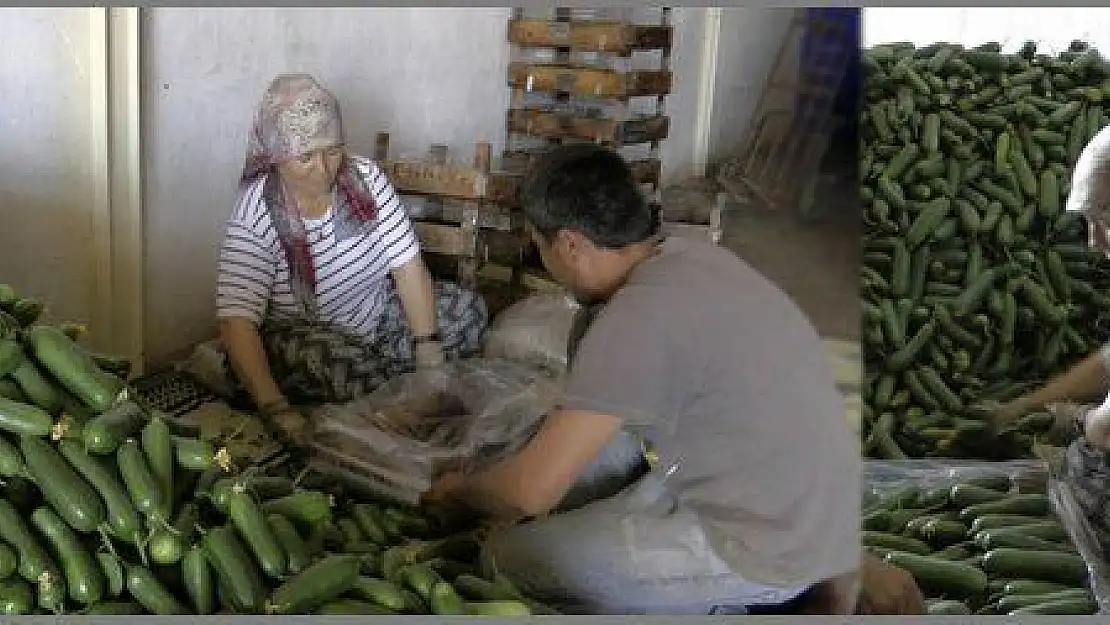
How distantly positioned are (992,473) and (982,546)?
235 mm

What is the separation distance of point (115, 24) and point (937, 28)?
160 cm

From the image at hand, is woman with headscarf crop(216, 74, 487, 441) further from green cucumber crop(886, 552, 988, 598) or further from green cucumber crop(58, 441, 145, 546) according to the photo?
green cucumber crop(886, 552, 988, 598)

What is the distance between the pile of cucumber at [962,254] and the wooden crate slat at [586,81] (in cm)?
44

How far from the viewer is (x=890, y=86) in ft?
8.36

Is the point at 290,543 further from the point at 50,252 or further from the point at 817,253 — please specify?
the point at 50,252

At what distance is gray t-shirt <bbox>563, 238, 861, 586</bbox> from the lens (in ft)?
5.25

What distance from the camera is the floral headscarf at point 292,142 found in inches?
92.7

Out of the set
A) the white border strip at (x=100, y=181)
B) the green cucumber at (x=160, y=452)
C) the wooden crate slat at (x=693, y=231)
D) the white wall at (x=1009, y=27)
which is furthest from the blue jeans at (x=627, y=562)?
the white wall at (x=1009, y=27)

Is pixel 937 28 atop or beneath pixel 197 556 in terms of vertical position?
atop

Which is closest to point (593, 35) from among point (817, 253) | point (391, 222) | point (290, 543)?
point (391, 222)

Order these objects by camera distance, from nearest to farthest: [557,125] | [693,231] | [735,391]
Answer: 1. [735,391]
2. [693,231]
3. [557,125]

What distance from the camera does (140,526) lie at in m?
1.45
